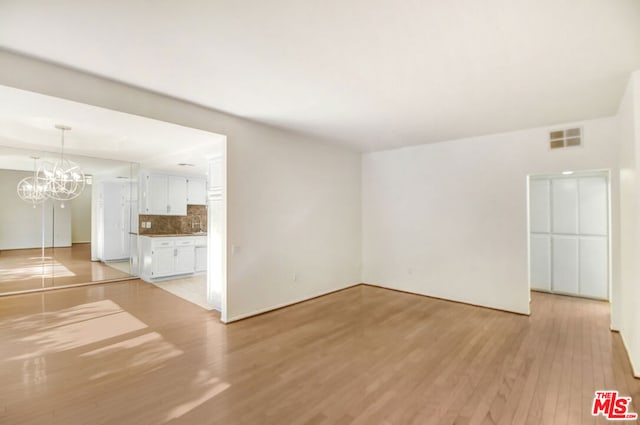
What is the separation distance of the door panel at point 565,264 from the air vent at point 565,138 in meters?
2.27

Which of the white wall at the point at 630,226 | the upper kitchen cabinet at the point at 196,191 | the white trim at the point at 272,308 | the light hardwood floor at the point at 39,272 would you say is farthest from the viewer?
the upper kitchen cabinet at the point at 196,191

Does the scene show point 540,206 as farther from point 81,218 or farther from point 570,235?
point 81,218

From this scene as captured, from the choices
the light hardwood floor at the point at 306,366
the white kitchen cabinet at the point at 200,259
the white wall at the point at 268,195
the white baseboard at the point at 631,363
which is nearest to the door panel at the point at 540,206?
the light hardwood floor at the point at 306,366

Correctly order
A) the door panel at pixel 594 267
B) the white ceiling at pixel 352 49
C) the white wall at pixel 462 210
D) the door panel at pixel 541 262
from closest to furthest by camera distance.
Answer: the white ceiling at pixel 352 49 → the white wall at pixel 462 210 → the door panel at pixel 594 267 → the door panel at pixel 541 262

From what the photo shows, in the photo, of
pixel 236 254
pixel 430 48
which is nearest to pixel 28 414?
pixel 236 254

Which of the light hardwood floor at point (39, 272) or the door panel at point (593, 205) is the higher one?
the door panel at point (593, 205)

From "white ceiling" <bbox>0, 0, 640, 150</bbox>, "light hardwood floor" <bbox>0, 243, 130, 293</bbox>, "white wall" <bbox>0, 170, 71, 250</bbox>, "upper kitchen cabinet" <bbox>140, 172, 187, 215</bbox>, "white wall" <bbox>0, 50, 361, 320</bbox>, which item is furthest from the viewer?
"upper kitchen cabinet" <bbox>140, 172, 187, 215</bbox>

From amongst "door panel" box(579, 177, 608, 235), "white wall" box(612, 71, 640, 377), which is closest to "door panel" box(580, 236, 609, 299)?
"door panel" box(579, 177, 608, 235)

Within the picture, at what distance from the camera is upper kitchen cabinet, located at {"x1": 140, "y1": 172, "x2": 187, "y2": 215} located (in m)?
6.85

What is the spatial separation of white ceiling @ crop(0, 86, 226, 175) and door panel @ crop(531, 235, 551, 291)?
6455 mm

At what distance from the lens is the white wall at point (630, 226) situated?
2.67 meters

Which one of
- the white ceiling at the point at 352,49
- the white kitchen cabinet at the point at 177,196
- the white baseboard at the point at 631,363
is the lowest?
the white baseboard at the point at 631,363

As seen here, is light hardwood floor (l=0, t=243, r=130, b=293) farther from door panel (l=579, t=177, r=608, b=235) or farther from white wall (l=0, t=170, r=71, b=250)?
door panel (l=579, t=177, r=608, b=235)

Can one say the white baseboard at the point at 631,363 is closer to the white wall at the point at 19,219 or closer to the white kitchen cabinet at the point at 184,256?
the white kitchen cabinet at the point at 184,256
